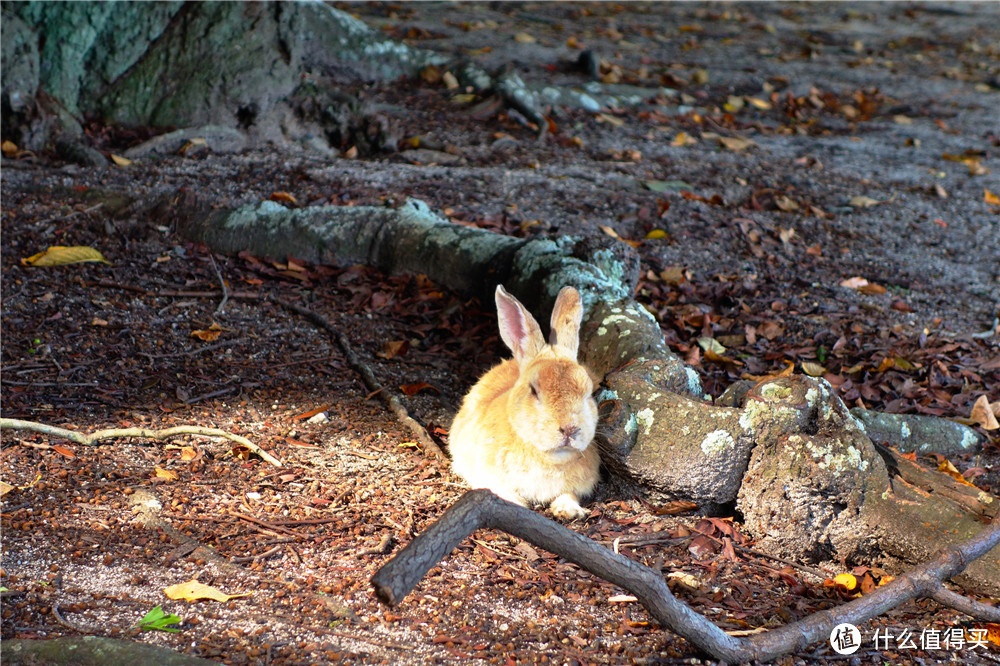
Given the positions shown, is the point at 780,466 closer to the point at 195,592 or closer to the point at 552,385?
the point at 552,385

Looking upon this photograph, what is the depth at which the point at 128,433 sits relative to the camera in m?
3.96

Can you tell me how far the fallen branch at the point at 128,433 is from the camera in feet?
12.6

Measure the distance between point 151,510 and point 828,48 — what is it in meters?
13.9

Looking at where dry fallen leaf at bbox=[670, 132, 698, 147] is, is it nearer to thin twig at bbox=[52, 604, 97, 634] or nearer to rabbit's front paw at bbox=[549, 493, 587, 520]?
rabbit's front paw at bbox=[549, 493, 587, 520]

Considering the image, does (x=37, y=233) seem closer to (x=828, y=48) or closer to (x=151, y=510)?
(x=151, y=510)

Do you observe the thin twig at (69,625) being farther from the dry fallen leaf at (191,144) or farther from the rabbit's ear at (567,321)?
the dry fallen leaf at (191,144)

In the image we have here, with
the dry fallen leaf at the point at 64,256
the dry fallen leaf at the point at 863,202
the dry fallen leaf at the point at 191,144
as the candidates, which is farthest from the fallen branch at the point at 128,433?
the dry fallen leaf at the point at 863,202

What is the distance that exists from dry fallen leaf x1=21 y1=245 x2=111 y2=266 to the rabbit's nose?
3921 millimetres

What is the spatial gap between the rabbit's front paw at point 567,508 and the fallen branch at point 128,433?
1.28 metres

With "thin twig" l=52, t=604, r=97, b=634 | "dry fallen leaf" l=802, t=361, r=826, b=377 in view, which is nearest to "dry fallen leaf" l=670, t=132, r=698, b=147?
"dry fallen leaf" l=802, t=361, r=826, b=377

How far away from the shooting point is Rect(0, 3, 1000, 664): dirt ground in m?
2.97

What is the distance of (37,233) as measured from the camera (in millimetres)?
6047

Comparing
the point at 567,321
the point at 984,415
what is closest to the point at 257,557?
the point at 567,321

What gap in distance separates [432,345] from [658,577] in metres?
2.95
